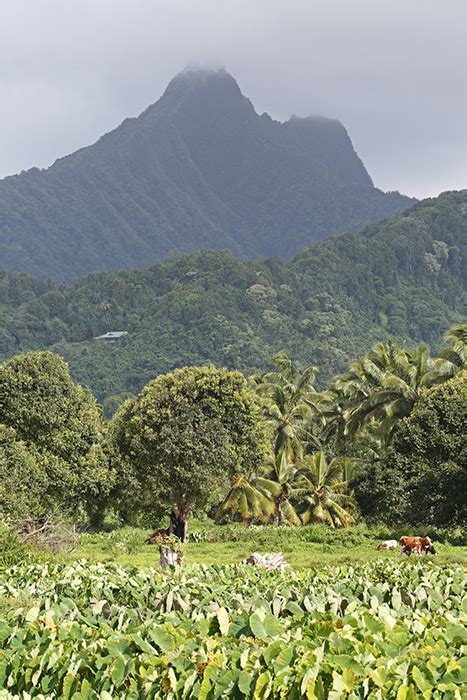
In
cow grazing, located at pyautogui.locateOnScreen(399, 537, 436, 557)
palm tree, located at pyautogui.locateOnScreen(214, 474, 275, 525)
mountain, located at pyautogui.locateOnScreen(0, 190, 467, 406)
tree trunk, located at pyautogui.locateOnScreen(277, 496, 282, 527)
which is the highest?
mountain, located at pyautogui.locateOnScreen(0, 190, 467, 406)

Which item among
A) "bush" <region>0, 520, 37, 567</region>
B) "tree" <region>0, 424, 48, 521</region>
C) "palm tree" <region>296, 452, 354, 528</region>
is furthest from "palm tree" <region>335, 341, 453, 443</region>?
"bush" <region>0, 520, 37, 567</region>

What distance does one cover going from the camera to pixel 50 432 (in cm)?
2311

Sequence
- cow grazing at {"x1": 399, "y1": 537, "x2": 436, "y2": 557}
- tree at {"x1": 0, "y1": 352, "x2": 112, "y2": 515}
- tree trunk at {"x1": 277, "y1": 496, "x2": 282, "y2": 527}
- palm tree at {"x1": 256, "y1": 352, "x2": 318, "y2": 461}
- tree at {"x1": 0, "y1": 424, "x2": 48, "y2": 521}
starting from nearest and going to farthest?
cow grazing at {"x1": 399, "y1": 537, "x2": 436, "y2": 557} → tree at {"x1": 0, "y1": 424, "x2": 48, "y2": 521} → tree at {"x1": 0, "y1": 352, "x2": 112, "y2": 515} → tree trunk at {"x1": 277, "y1": 496, "x2": 282, "y2": 527} → palm tree at {"x1": 256, "y1": 352, "x2": 318, "y2": 461}

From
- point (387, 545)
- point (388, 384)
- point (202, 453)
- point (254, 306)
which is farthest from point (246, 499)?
point (254, 306)

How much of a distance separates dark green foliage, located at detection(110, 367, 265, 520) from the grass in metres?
1.94

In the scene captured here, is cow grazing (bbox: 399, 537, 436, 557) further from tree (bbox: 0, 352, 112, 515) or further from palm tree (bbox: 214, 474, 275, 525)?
palm tree (bbox: 214, 474, 275, 525)

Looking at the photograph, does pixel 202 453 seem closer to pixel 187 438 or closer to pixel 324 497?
pixel 187 438

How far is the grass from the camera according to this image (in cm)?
1809

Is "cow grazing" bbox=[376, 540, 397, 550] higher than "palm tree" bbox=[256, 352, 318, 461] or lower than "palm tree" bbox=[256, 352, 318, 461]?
lower

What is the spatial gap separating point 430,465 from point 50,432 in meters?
12.1

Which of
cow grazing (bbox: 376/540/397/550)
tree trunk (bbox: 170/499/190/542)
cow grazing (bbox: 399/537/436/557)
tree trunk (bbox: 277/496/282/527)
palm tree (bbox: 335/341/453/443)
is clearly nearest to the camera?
cow grazing (bbox: 399/537/436/557)

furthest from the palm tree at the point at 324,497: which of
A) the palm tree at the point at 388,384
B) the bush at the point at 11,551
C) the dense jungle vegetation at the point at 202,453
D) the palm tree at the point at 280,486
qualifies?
the bush at the point at 11,551

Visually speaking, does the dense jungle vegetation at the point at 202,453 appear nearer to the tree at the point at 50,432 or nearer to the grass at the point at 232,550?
the tree at the point at 50,432

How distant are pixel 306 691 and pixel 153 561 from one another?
14810 mm
